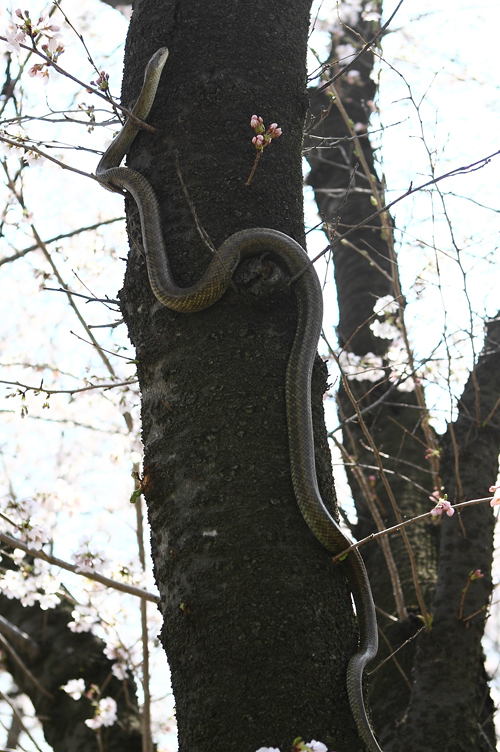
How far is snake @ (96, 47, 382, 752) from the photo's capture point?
173 centimetres

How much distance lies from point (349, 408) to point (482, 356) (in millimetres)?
1433

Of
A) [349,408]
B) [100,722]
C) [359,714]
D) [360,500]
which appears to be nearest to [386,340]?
[349,408]

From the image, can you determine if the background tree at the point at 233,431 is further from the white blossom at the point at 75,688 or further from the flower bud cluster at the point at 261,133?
the white blossom at the point at 75,688

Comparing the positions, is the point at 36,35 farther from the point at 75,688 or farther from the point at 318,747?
the point at 75,688

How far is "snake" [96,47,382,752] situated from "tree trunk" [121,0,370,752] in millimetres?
32

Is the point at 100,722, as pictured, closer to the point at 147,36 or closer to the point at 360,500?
the point at 360,500

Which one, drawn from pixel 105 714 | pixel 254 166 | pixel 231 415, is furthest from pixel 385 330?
pixel 231 415

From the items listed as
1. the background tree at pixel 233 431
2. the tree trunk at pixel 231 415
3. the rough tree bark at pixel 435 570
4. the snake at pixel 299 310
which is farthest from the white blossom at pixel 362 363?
the snake at pixel 299 310

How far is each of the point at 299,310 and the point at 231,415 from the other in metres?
0.48

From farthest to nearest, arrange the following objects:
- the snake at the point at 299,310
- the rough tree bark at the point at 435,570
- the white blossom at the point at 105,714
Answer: the white blossom at the point at 105,714 → the rough tree bark at the point at 435,570 → the snake at the point at 299,310

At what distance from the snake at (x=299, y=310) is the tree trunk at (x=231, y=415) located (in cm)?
3

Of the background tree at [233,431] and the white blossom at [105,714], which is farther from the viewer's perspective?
the white blossom at [105,714]

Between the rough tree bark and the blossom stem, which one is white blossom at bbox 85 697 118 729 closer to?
the rough tree bark

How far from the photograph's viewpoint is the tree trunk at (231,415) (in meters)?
1.51
